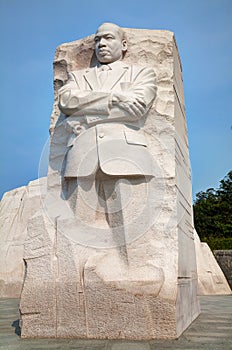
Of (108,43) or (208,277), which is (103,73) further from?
(208,277)

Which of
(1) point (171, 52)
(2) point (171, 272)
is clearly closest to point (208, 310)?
(2) point (171, 272)

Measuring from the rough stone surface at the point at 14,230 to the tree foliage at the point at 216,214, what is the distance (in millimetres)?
14934

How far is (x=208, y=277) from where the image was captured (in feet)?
29.9

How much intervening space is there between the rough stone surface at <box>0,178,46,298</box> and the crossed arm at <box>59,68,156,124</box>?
190 inches

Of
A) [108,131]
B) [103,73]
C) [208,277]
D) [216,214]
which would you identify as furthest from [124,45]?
[216,214]

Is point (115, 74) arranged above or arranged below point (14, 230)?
above

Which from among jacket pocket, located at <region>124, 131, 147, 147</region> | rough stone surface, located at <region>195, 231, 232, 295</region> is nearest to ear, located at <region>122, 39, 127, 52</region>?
jacket pocket, located at <region>124, 131, 147, 147</region>

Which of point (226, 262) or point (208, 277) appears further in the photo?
point (226, 262)

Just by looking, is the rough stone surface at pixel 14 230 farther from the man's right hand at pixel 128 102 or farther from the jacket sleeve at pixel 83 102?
the man's right hand at pixel 128 102

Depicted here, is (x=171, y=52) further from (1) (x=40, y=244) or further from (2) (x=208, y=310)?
(2) (x=208, y=310)

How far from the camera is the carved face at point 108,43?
14.1 feet

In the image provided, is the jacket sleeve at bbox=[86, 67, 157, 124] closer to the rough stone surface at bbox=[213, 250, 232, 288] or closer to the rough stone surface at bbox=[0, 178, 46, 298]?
the rough stone surface at bbox=[0, 178, 46, 298]

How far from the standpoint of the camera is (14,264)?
8.90 metres

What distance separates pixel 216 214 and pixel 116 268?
22.7m
